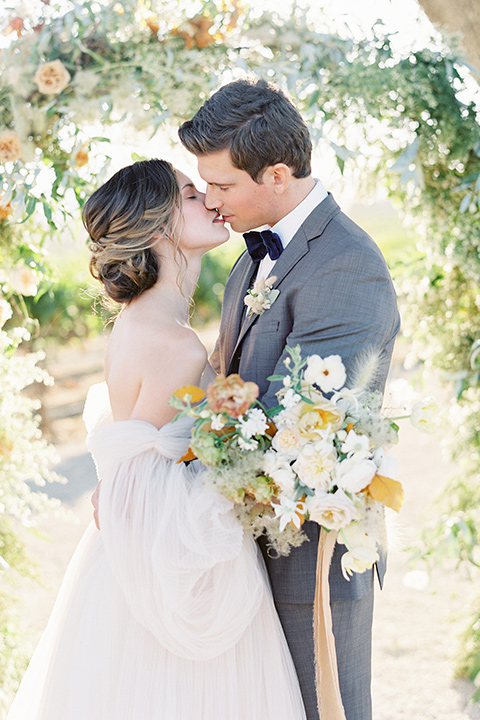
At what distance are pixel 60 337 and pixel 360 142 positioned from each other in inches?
279

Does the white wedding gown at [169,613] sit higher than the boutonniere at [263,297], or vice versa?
the boutonniere at [263,297]

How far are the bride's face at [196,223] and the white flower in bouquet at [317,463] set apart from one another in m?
0.97

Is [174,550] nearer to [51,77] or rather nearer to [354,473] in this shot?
[354,473]

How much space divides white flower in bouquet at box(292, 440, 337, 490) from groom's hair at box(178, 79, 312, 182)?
1.04 m

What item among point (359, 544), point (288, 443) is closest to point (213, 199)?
point (288, 443)

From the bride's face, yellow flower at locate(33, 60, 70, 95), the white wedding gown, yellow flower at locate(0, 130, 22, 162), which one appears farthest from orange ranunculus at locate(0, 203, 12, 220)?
the white wedding gown

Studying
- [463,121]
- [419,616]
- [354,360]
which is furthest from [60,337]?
[354,360]

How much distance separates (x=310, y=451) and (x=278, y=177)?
1047 millimetres

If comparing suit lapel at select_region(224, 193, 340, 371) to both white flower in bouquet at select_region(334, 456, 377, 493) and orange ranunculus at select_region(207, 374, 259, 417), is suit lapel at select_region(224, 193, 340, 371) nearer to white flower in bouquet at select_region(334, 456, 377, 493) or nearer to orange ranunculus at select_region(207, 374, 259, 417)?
orange ranunculus at select_region(207, 374, 259, 417)

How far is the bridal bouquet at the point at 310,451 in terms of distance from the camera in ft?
5.39

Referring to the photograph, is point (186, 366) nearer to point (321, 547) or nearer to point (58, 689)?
point (321, 547)

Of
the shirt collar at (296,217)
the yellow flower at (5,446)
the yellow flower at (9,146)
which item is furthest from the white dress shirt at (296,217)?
the yellow flower at (5,446)

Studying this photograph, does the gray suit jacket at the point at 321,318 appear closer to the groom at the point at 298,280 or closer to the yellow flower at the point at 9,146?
the groom at the point at 298,280

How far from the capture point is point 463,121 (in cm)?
296
